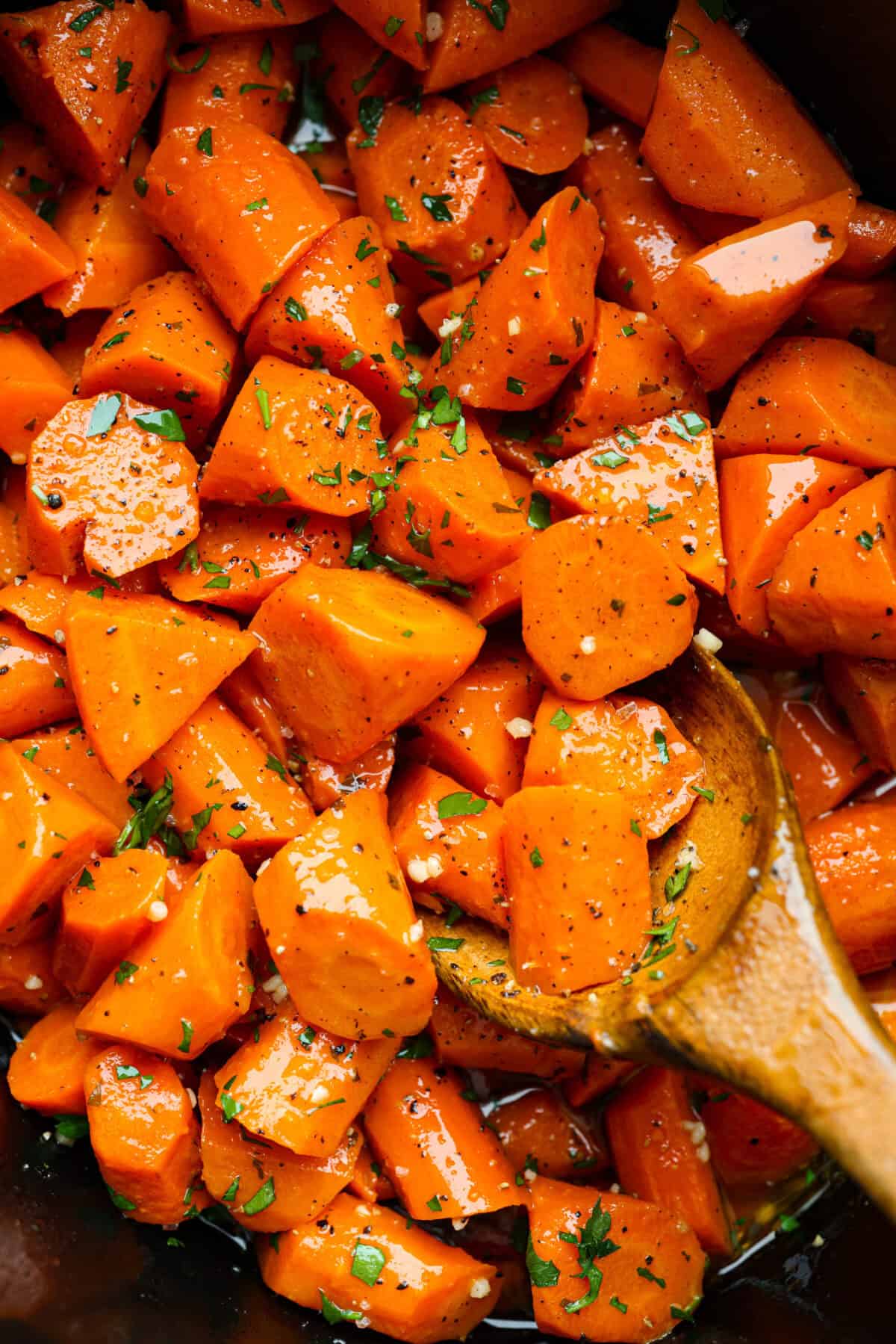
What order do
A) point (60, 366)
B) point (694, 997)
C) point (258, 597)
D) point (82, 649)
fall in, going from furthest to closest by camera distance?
point (60, 366) → point (258, 597) → point (82, 649) → point (694, 997)

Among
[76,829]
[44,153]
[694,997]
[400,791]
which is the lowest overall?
[694,997]

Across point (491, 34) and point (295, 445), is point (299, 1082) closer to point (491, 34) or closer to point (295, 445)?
point (295, 445)

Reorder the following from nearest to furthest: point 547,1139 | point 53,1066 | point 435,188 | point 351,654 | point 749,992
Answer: point 749,992, point 351,654, point 53,1066, point 435,188, point 547,1139

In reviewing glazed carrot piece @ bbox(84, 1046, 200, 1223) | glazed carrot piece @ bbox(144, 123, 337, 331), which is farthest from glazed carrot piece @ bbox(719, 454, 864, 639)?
glazed carrot piece @ bbox(84, 1046, 200, 1223)

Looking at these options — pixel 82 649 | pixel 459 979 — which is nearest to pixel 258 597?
pixel 82 649

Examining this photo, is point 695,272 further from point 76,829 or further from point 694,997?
point 76,829

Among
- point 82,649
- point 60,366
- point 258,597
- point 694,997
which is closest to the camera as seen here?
point 694,997

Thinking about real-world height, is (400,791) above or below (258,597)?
below

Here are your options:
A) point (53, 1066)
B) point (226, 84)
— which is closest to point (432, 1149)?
point (53, 1066)
